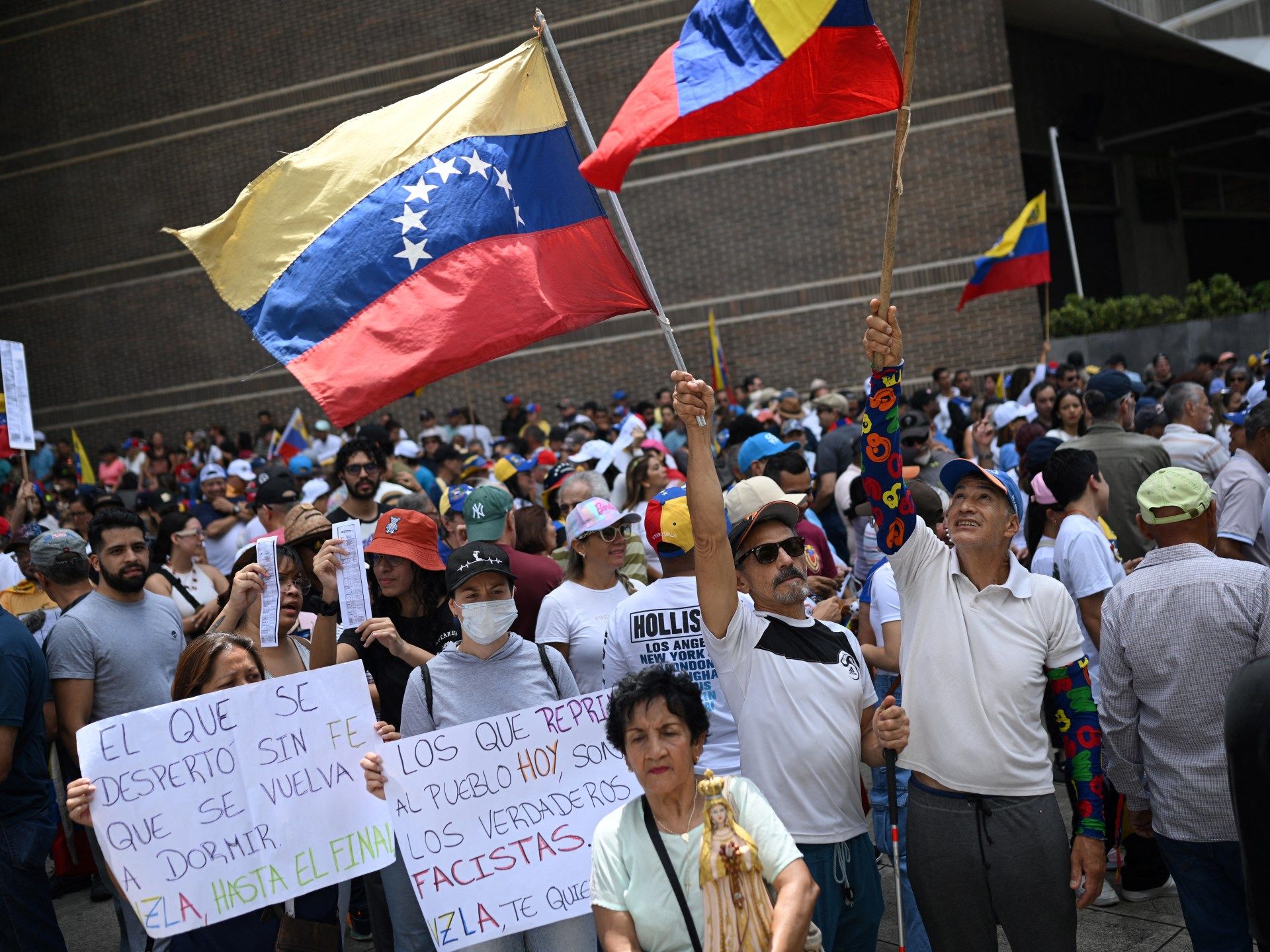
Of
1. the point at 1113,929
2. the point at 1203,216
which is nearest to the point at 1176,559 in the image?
the point at 1113,929

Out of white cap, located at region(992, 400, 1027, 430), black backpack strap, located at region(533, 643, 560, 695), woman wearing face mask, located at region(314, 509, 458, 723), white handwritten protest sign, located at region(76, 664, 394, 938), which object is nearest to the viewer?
white handwritten protest sign, located at region(76, 664, 394, 938)

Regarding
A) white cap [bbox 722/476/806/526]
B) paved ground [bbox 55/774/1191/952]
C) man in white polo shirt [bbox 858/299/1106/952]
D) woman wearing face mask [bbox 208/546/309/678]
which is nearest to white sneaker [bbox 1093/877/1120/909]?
paved ground [bbox 55/774/1191/952]

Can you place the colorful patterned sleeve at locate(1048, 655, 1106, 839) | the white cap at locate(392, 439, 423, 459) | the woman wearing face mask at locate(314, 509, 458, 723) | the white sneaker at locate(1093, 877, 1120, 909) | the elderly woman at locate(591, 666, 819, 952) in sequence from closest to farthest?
the elderly woman at locate(591, 666, 819, 952)
the colorful patterned sleeve at locate(1048, 655, 1106, 839)
the woman wearing face mask at locate(314, 509, 458, 723)
the white sneaker at locate(1093, 877, 1120, 909)
the white cap at locate(392, 439, 423, 459)

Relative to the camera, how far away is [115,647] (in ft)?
17.4

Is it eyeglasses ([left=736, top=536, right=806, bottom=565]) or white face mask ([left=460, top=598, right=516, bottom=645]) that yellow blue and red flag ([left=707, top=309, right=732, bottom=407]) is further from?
eyeglasses ([left=736, top=536, right=806, bottom=565])

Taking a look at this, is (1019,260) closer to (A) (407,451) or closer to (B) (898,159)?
(A) (407,451)

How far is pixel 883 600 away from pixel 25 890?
3.48 m

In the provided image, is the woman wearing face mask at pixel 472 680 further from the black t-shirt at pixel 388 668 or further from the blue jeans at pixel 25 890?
the blue jeans at pixel 25 890

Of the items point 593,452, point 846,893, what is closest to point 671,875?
point 846,893

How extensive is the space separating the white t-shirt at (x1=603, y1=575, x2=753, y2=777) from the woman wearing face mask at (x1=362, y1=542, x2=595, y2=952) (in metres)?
0.32

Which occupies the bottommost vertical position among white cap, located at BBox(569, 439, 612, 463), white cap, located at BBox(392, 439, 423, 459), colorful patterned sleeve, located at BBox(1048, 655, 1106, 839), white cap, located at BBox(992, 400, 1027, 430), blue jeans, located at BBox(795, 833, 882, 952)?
blue jeans, located at BBox(795, 833, 882, 952)

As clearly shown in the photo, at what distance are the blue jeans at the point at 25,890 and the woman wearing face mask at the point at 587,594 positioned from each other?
2050 millimetres

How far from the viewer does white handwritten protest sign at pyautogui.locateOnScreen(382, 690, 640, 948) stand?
159 inches

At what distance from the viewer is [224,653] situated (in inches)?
161
